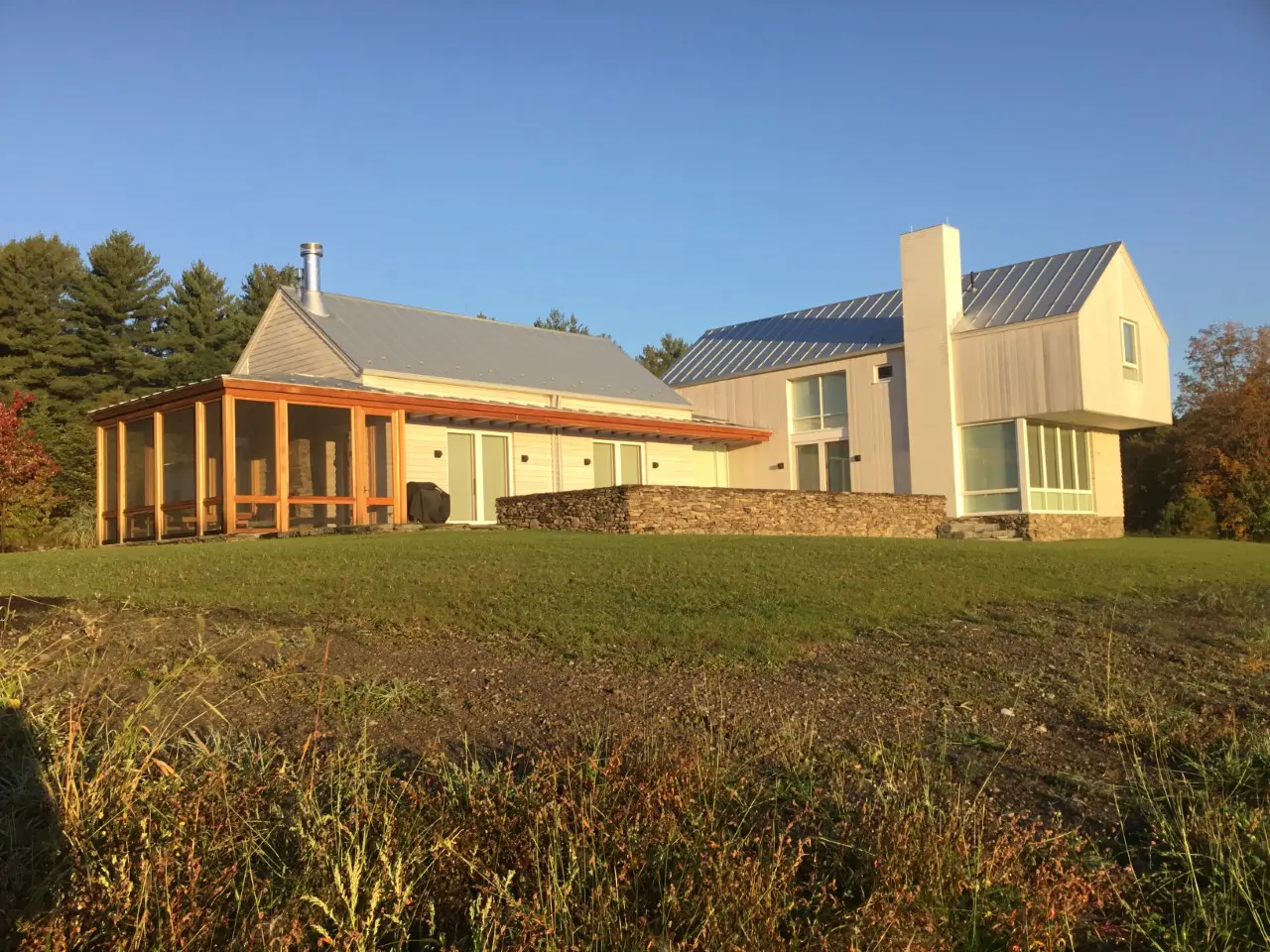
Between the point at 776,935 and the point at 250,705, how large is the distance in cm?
343

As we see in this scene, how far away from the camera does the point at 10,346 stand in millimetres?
36594

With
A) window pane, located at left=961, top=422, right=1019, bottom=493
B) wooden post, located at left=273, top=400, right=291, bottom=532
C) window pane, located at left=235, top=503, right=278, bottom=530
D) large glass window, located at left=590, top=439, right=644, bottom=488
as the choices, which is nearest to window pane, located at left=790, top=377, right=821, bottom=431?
window pane, located at left=961, top=422, right=1019, bottom=493

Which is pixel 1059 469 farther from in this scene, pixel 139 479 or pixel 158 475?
pixel 139 479

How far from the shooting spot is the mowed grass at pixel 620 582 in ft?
25.9

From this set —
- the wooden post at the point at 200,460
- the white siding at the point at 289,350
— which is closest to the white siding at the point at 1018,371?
the white siding at the point at 289,350

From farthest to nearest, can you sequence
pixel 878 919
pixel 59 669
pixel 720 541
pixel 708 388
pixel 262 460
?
pixel 708 388, pixel 262 460, pixel 720 541, pixel 59 669, pixel 878 919

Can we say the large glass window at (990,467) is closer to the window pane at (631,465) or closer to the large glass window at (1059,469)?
the large glass window at (1059,469)

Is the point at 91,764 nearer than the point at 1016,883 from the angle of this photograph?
No

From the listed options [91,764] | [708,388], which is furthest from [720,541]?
[708,388]

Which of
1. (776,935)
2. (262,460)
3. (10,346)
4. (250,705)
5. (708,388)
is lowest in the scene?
(776,935)

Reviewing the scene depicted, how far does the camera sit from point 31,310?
1492 inches

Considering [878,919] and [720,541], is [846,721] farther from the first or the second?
[720,541]

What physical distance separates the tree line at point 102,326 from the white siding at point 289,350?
11551 millimetres

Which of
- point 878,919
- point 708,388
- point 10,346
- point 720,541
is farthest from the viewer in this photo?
point 10,346
